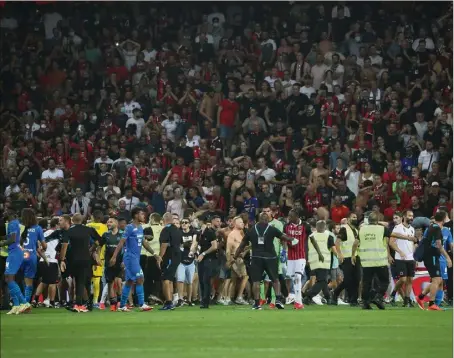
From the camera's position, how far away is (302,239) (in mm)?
27750

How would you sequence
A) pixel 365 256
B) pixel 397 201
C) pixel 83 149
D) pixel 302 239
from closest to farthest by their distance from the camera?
pixel 365 256, pixel 302 239, pixel 397 201, pixel 83 149

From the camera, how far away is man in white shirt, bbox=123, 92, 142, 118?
36531mm

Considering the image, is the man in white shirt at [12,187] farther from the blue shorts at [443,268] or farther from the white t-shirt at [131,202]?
the blue shorts at [443,268]

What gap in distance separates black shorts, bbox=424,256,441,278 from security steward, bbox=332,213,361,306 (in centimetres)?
229

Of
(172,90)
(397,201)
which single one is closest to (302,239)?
(397,201)

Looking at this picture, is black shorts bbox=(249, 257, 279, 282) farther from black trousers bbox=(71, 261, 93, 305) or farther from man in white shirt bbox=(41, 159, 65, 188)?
man in white shirt bbox=(41, 159, 65, 188)

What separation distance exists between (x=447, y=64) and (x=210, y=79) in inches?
267

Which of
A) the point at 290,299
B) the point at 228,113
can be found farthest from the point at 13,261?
the point at 228,113

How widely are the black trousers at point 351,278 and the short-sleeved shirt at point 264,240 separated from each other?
2194 millimetres

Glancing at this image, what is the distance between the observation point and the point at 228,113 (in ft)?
117

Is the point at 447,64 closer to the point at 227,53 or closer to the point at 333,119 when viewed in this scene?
the point at 333,119

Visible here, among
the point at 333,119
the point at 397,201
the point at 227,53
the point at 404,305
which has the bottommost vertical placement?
the point at 404,305

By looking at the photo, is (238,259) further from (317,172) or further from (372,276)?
(317,172)

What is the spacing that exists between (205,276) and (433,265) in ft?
16.9
